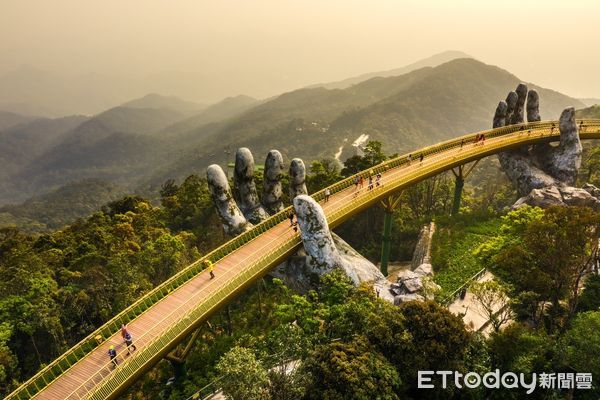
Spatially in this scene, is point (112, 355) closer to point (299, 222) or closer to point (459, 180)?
point (299, 222)

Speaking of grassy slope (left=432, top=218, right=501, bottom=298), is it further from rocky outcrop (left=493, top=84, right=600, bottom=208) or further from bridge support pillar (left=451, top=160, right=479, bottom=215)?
rocky outcrop (left=493, top=84, right=600, bottom=208)

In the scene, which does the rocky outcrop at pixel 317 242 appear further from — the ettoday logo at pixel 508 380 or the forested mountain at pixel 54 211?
the forested mountain at pixel 54 211

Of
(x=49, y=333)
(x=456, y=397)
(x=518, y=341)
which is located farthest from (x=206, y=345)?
(x=518, y=341)

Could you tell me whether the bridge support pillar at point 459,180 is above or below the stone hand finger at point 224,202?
below

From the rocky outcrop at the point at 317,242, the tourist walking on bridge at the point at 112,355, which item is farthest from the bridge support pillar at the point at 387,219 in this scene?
the tourist walking on bridge at the point at 112,355

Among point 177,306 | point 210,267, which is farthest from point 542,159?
point 177,306

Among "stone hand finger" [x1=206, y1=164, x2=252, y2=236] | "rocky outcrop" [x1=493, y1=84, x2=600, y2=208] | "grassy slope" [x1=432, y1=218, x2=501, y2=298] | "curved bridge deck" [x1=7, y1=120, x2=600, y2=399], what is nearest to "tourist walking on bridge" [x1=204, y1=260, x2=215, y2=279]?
"curved bridge deck" [x1=7, y1=120, x2=600, y2=399]
